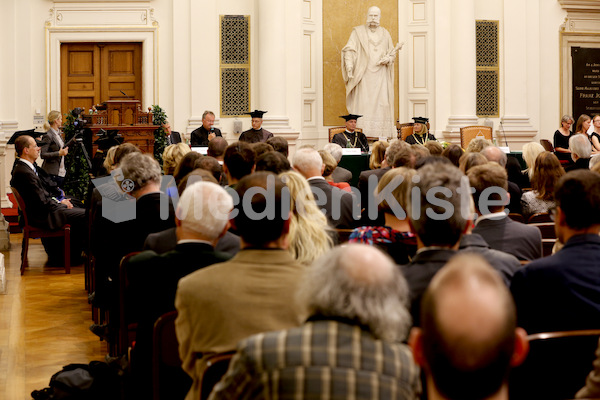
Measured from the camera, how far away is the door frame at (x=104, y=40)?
12414 mm

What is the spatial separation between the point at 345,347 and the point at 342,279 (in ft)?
0.49

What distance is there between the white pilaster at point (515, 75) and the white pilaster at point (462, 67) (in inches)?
25.2

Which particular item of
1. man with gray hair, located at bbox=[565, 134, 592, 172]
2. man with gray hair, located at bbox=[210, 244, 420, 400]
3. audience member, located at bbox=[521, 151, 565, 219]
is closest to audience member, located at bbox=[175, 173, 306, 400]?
man with gray hair, located at bbox=[210, 244, 420, 400]

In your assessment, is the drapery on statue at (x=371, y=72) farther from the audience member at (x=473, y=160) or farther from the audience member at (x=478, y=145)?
the audience member at (x=473, y=160)

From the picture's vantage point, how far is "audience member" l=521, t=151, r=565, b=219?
5.96m

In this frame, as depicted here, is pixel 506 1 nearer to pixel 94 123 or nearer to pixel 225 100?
pixel 225 100

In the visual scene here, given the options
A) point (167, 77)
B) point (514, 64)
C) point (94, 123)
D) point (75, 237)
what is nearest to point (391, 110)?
point (514, 64)

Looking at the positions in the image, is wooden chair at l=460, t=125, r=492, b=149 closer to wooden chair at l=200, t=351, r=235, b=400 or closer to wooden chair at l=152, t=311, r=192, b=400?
wooden chair at l=152, t=311, r=192, b=400

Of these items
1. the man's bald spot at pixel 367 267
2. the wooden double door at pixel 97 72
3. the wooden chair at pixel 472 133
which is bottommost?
the man's bald spot at pixel 367 267

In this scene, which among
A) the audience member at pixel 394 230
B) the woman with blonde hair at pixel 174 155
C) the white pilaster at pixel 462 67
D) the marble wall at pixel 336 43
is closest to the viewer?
the audience member at pixel 394 230

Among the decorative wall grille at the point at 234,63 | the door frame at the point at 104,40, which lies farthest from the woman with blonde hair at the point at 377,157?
the door frame at the point at 104,40

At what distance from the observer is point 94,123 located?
31.7 feet

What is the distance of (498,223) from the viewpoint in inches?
161

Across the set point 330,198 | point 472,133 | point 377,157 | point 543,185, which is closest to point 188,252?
point 330,198
